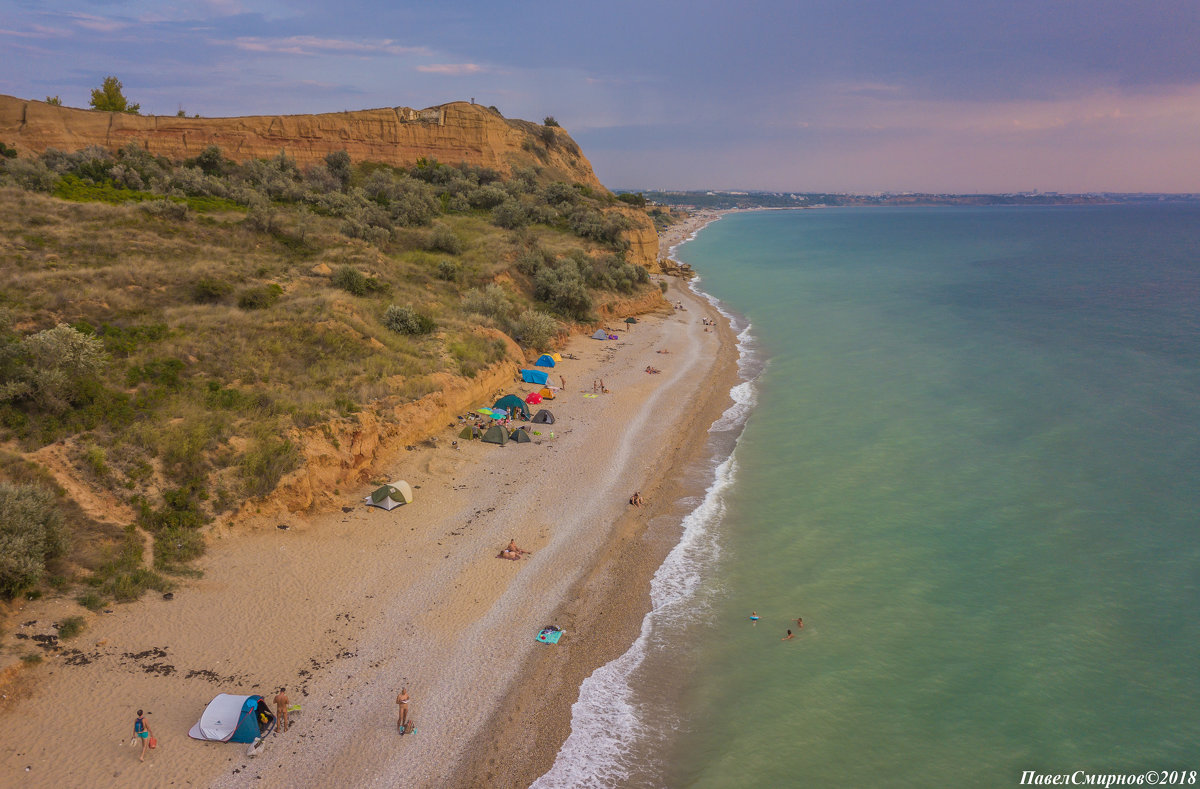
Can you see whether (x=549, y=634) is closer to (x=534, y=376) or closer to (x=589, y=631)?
(x=589, y=631)

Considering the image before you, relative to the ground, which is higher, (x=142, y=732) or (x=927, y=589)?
(x=927, y=589)

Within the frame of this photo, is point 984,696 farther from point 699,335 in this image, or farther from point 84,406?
point 699,335

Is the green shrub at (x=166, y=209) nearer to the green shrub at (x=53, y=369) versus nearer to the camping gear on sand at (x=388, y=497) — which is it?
the green shrub at (x=53, y=369)

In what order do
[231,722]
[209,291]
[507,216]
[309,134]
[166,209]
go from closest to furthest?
[231,722] < [209,291] < [166,209] < [507,216] < [309,134]

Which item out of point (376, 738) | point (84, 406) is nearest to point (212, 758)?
point (376, 738)

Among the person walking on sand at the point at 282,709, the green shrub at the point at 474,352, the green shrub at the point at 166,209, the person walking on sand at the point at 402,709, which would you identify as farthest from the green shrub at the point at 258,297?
the person walking on sand at the point at 402,709

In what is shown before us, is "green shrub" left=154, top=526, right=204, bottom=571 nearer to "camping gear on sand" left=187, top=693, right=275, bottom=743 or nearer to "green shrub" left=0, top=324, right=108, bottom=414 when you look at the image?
"green shrub" left=0, top=324, right=108, bottom=414

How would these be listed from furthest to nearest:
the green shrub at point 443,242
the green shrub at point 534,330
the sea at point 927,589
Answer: the green shrub at point 443,242 < the green shrub at point 534,330 < the sea at point 927,589

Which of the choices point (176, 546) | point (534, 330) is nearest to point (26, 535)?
point (176, 546)

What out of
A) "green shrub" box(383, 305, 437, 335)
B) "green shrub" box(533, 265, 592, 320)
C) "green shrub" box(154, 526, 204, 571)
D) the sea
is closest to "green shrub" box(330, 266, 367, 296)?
"green shrub" box(383, 305, 437, 335)
